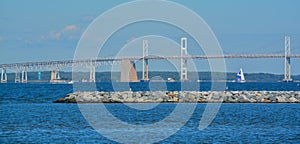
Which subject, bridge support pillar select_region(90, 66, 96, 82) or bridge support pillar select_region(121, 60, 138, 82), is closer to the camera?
bridge support pillar select_region(121, 60, 138, 82)

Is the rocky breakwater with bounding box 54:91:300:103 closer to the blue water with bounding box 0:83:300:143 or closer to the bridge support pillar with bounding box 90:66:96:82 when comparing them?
the blue water with bounding box 0:83:300:143

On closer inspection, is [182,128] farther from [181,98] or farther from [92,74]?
[92,74]

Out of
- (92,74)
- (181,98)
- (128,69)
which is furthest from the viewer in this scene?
(92,74)

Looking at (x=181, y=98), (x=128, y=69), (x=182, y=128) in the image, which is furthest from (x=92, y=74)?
(x=182, y=128)

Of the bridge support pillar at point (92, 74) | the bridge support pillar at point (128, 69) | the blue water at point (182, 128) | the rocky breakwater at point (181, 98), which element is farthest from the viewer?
the bridge support pillar at point (92, 74)

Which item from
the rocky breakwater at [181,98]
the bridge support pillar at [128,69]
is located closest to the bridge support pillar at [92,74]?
the bridge support pillar at [128,69]

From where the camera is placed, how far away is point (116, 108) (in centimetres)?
2906

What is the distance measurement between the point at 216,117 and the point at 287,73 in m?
63.2

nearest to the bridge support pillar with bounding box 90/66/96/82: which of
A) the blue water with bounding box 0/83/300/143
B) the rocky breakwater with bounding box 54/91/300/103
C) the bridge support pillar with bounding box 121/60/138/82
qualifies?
the bridge support pillar with bounding box 121/60/138/82

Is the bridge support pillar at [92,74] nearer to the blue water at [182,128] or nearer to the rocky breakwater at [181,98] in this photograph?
the rocky breakwater at [181,98]

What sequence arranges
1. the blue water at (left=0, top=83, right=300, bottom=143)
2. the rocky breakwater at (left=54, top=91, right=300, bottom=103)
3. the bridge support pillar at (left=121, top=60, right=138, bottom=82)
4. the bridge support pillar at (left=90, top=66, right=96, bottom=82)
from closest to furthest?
the blue water at (left=0, top=83, right=300, bottom=143)
the rocky breakwater at (left=54, top=91, right=300, bottom=103)
the bridge support pillar at (left=121, top=60, right=138, bottom=82)
the bridge support pillar at (left=90, top=66, right=96, bottom=82)

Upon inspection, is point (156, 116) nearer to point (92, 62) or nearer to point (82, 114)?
point (82, 114)

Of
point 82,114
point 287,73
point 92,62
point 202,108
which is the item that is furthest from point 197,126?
point 287,73

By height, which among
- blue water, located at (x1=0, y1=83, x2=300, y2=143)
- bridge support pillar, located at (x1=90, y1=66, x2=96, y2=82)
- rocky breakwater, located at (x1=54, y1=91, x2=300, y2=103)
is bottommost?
blue water, located at (x1=0, y1=83, x2=300, y2=143)
